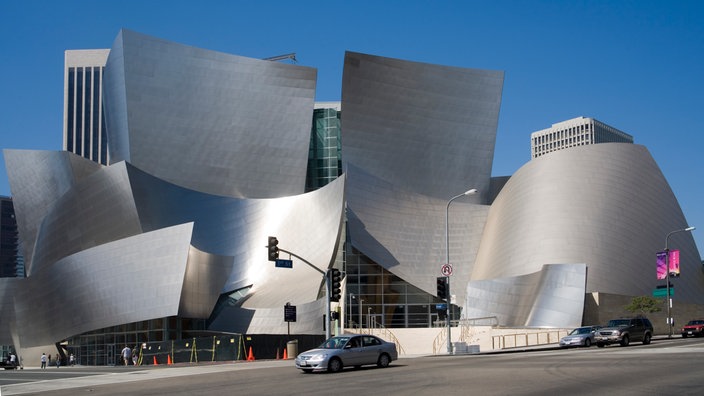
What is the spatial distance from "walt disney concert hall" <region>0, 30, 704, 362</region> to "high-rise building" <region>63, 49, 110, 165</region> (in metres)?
107

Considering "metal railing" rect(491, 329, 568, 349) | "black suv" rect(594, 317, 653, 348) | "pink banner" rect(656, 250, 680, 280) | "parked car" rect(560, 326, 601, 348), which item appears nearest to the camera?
"black suv" rect(594, 317, 653, 348)

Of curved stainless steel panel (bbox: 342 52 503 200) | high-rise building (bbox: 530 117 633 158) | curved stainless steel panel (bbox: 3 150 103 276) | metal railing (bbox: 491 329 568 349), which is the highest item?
high-rise building (bbox: 530 117 633 158)

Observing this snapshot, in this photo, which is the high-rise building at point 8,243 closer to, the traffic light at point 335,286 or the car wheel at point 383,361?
the traffic light at point 335,286

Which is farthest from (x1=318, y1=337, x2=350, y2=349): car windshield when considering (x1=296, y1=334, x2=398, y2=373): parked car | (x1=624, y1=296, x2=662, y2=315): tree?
(x1=624, y1=296, x2=662, y2=315): tree

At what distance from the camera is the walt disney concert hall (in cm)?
4678

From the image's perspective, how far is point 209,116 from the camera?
59.1m

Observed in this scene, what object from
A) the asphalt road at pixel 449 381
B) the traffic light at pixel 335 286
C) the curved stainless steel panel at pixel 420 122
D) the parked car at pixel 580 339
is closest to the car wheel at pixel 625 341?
the parked car at pixel 580 339

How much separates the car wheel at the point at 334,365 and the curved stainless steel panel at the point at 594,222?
94.3 feet

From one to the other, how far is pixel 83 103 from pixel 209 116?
114m

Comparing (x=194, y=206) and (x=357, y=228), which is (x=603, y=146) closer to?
(x=357, y=228)

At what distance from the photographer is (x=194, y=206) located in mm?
56344

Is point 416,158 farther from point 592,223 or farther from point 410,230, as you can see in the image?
point 592,223

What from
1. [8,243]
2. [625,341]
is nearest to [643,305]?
[625,341]

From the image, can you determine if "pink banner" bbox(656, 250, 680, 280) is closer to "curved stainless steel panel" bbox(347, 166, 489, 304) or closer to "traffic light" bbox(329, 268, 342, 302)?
"curved stainless steel panel" bbox(347, 166, 489, 304)
